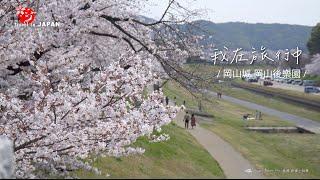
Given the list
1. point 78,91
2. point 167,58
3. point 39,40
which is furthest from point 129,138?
point 167,58

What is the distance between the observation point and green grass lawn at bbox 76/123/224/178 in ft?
45.8

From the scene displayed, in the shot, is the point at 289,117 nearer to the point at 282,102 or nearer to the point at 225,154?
the point at 282,102

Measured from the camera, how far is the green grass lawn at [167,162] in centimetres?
1396

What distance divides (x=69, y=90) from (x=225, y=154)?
17.4 meters

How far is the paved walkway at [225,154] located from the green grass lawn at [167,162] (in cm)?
44

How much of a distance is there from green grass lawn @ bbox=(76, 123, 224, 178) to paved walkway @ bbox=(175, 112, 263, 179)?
440mm

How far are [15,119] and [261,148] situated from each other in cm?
2380

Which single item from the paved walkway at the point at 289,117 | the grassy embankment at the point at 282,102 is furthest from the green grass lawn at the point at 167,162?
the grassy embankment at the point at 282,102

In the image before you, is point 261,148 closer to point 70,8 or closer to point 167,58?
point 167,58

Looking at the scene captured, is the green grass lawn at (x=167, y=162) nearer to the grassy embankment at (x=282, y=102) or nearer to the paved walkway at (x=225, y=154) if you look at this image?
the paved walkway at (x=225, y=154)

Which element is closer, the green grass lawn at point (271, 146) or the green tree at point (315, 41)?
the green grass lawn at point (271, 146)

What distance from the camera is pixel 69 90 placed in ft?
28.2

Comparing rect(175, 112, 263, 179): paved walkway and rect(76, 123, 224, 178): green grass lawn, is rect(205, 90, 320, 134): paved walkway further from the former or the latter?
rect(76, 123, 224, 178): green grass lawn

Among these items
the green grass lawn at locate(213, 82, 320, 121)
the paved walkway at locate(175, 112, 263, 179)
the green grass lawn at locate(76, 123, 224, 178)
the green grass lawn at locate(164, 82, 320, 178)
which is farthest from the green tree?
the green grass lawn at locate(76, 123, 224, 178)
